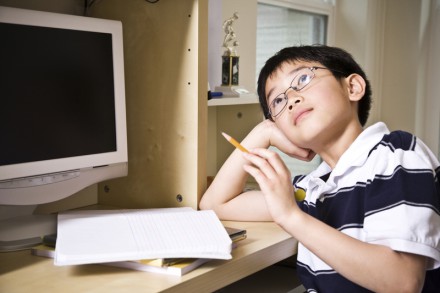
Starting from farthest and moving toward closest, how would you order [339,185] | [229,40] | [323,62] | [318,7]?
[318,7], [229,40], [323,62], [339,185]

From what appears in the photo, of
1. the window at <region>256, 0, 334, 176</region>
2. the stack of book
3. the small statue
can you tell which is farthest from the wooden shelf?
the window at <region>256, 0, 334, 176</region>

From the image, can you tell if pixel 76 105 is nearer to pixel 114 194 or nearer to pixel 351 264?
pixel 114 194

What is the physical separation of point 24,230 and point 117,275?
0.34 metres

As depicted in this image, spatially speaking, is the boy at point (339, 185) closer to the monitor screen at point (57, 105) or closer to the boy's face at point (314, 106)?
the boy's face at point (314, 106)

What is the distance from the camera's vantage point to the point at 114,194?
1.60 metres

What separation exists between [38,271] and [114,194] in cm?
57

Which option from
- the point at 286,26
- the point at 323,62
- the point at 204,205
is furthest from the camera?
the point at 286,26

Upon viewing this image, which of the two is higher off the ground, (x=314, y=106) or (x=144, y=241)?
(x=314, y=106)

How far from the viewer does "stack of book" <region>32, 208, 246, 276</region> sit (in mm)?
993

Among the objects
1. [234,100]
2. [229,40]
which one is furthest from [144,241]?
[229,40]

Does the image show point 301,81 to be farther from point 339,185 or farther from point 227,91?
point 227,91

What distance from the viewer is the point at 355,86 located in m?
1.30

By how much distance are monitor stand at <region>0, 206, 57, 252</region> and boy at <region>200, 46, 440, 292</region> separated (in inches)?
15.1

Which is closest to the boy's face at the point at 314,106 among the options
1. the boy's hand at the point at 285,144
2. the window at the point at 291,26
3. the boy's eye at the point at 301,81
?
the boy's eye at the point at 301,81
